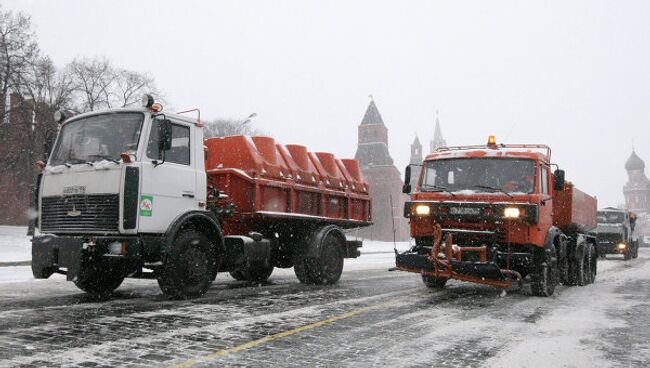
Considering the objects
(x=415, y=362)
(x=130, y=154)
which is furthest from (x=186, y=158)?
(x=415, y=362)

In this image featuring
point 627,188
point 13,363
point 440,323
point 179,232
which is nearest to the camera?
point 13,363

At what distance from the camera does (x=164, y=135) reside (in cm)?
799

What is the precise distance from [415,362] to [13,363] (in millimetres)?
3421

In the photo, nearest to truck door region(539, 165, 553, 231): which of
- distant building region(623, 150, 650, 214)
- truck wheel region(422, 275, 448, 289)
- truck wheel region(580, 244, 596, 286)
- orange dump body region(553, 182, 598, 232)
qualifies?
orange dump body region(553, 182, 598, 232)

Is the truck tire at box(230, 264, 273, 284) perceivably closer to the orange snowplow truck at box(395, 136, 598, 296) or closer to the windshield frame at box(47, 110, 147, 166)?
the orange snowplow truck at box(395, 136, 598, 296)

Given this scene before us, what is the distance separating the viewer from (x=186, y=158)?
8.72 meters

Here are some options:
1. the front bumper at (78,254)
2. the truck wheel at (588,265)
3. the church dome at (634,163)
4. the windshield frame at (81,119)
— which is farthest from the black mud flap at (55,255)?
the church dome at (634,163)

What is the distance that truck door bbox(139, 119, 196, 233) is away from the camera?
312 inches

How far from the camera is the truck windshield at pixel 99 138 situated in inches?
318

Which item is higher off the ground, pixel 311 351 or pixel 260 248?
pixel 260 248

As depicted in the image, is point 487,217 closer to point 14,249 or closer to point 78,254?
point 78,254

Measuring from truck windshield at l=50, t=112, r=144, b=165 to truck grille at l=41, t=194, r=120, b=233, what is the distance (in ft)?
1.95

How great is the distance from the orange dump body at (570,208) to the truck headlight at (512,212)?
237 centimetres

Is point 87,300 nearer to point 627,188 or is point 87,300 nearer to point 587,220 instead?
point 587,220
